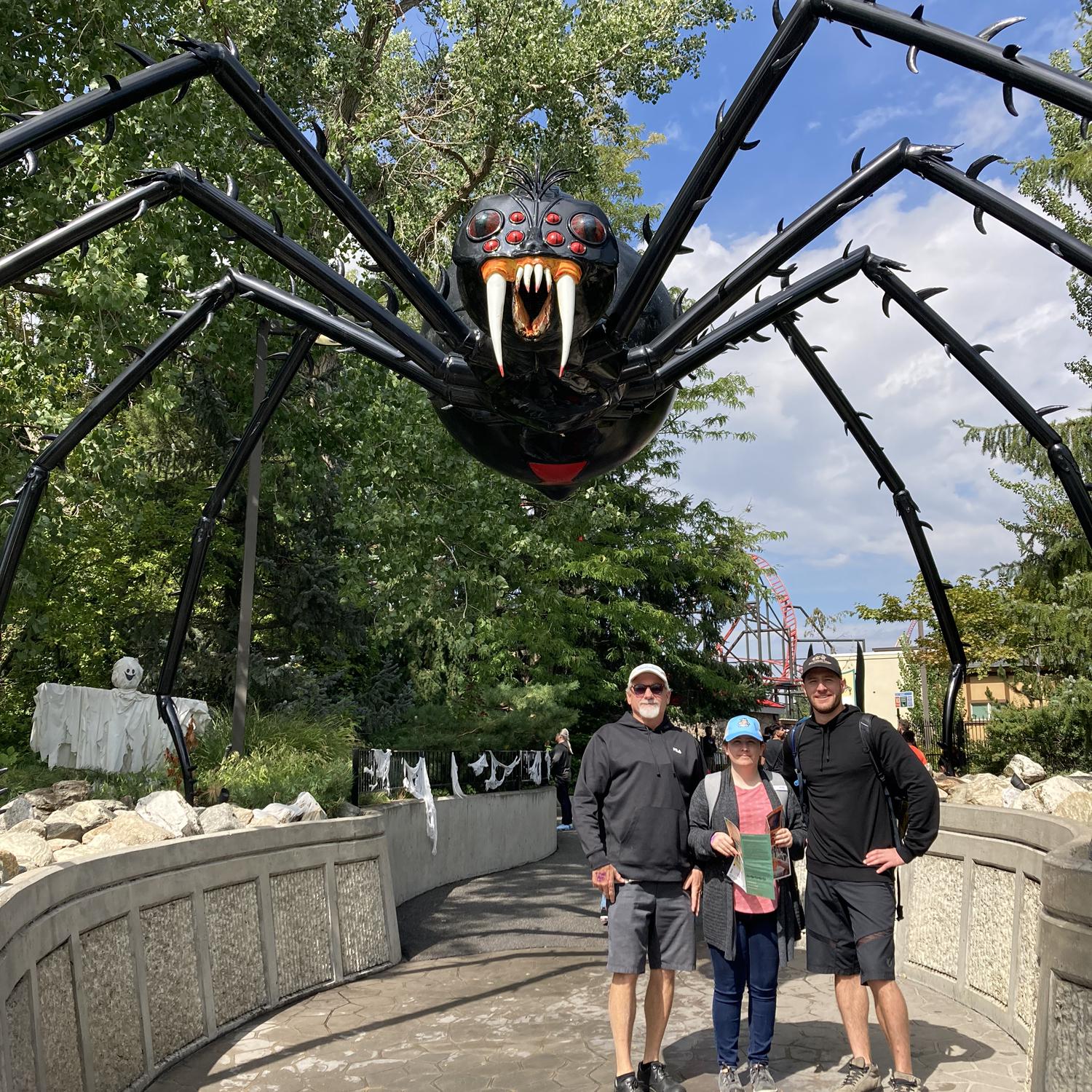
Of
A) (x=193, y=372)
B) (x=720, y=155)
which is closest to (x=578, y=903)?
(x=720, y=155)

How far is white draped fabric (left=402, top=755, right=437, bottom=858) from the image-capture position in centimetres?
1008

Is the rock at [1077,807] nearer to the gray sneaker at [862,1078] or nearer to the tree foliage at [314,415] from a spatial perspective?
the gray sneaker at [862,1078]

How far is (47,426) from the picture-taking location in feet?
33.9

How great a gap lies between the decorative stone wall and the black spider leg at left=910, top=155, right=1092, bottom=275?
3906 millimetres

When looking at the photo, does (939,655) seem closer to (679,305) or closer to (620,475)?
(620,475)

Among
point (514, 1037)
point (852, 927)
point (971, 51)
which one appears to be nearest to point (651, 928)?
point (852, 927)

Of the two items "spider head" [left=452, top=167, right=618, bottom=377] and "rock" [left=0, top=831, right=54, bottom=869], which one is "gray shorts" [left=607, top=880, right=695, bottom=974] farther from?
"rock" [left=0, top=831, right=54, bottom=869]

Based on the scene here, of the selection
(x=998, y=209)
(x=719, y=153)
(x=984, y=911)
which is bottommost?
(x=984, y=911)

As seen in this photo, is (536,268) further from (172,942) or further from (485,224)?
(172,942)

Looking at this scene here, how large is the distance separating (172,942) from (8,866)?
3.70 feet

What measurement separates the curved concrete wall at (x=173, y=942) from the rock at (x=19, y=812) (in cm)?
111

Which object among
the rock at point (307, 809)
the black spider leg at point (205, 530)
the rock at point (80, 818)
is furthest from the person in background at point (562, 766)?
the rock at point (80, 818)

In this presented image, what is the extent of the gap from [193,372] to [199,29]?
187 inches

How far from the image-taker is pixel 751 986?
4316 millimetres
